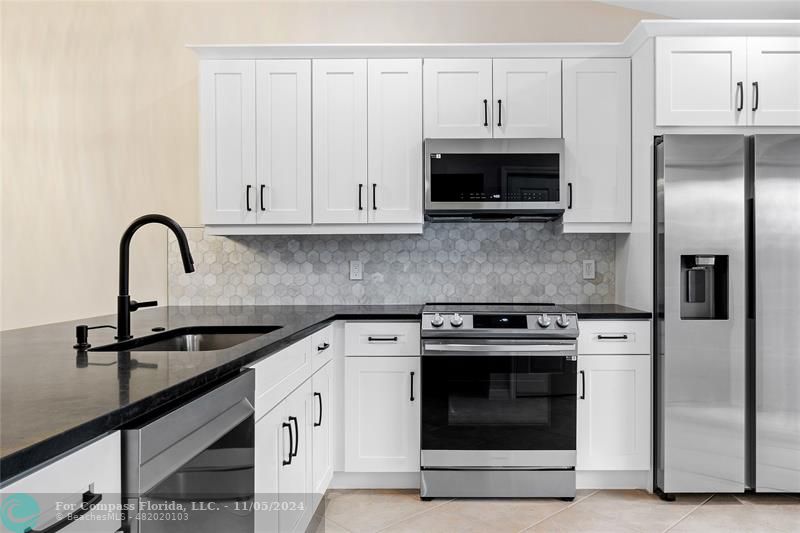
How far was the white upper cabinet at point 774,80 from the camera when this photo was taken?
2852 mm

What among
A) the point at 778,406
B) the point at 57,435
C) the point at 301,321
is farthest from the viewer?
the point at 778,406

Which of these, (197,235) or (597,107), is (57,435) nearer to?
(197,235)

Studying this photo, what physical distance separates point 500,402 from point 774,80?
226 centimetres

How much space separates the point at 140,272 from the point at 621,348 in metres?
2.93

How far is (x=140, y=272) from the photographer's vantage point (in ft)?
11.2

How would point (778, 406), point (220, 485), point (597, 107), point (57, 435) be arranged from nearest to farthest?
point (57, 435)
point (220, 485)
point (778, 406)
point (597, 107)

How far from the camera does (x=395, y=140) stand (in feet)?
10.2

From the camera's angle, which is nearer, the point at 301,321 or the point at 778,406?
the point at 301,321

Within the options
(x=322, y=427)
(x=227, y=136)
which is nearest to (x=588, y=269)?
(x=322, y=427)

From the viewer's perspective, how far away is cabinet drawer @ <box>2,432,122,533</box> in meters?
0.71

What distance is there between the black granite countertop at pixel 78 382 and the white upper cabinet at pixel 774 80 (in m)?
2.67

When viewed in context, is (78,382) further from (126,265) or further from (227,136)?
(227,136)

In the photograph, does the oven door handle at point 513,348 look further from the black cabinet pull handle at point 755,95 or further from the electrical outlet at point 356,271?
the black cabinet pull handle at point 755,95

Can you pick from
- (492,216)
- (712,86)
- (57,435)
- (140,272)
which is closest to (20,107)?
(140,272)
